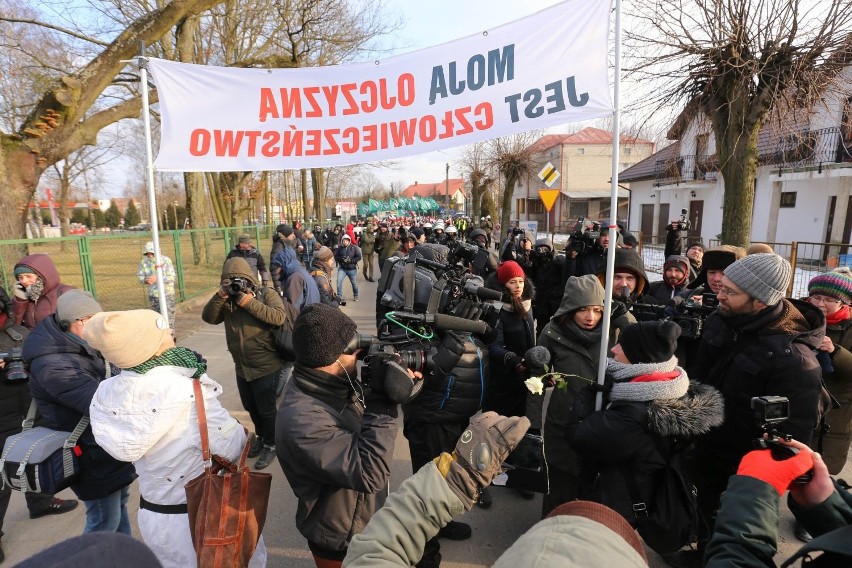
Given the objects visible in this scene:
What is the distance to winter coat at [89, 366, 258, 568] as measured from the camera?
1.65 metres

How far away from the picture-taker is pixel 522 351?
11.0ft

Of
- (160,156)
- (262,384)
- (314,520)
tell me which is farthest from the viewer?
(262,384)

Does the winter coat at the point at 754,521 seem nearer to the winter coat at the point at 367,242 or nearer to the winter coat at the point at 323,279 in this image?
the winter coat at the point at 323,279

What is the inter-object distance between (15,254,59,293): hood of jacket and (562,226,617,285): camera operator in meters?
5.49

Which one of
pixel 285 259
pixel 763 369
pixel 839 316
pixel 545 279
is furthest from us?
pixel 285 259

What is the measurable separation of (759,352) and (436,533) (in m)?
1.82

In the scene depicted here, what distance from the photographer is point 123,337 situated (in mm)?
1727

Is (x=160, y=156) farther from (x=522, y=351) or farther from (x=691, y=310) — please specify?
(x=691, y=310)

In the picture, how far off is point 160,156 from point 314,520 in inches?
104

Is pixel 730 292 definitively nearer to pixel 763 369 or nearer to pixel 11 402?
pixel 763 369

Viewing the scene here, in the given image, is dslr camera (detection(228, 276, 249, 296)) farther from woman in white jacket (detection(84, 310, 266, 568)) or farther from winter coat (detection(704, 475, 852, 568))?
winter coat (detection(704, 475, 852, 568))

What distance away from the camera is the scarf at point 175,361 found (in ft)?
5.83

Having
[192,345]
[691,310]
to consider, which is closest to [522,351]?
[691,310]

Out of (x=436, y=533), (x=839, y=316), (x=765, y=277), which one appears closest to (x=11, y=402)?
(x=436, y=533)
